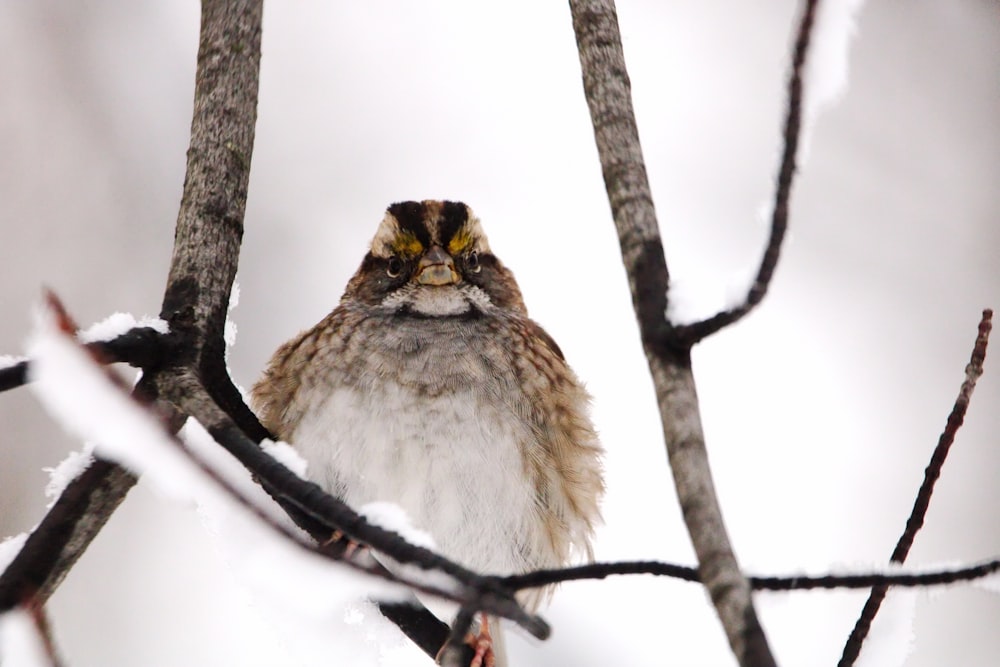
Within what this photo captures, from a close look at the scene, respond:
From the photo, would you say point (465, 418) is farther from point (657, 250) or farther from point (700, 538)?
point (700, 538)

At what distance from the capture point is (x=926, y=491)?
1894 millimetres

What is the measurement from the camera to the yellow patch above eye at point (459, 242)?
3.82 m

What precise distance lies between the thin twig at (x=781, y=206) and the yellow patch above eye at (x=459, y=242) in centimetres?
223

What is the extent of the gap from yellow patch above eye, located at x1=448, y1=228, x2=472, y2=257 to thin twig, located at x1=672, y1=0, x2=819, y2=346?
2.23 m

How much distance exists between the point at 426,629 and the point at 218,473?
149 cm

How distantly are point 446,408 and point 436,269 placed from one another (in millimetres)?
611

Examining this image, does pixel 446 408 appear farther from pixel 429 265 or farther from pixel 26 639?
pixel 26 639

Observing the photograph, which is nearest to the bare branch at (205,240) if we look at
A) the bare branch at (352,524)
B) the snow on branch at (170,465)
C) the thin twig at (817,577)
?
the bare branch at (352,524)

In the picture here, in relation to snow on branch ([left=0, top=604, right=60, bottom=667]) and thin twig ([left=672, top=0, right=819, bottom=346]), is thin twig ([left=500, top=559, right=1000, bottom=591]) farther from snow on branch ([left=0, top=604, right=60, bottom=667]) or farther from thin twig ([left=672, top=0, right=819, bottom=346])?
snow on branch ([left=0, top=604, right=60, bottom=667])

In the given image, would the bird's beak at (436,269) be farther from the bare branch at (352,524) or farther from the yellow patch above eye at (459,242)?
the bare branch at (352,524)

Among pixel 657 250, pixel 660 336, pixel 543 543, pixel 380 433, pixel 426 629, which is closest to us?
pixel 660 336

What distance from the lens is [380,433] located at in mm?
3268

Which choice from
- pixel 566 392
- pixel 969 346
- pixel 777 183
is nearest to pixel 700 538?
pixel 777 183

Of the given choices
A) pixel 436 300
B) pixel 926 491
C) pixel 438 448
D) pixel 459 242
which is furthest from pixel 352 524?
pixel 459 242
